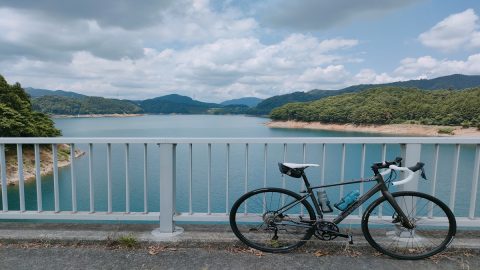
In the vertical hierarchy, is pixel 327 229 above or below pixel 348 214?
below

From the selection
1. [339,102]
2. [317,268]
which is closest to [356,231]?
[317,268]

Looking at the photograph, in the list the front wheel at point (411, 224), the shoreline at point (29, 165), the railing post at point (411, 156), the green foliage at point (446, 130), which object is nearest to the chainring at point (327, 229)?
the front wheel at point (411, 224)

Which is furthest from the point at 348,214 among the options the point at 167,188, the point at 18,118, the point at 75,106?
the point at 75,106

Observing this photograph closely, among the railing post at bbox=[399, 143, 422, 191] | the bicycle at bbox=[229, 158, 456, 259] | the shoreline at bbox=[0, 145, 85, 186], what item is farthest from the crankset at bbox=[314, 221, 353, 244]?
the shoreline at bbox=[0, 145, 85, 186]

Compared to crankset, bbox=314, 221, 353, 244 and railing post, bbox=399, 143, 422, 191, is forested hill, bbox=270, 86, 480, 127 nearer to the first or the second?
railing post, bbox=399, 143, 422, 191

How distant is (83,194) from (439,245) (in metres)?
21.0

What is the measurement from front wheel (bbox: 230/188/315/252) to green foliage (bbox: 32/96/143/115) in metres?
128

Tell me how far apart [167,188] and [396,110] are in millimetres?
75948

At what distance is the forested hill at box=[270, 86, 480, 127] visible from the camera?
58188 mm

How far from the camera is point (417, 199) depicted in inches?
117

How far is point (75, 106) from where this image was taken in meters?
135

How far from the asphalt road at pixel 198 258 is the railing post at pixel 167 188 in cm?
24

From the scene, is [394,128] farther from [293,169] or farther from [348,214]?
[293,169]

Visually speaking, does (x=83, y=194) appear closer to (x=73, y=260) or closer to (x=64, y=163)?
(x=64, y=163)
